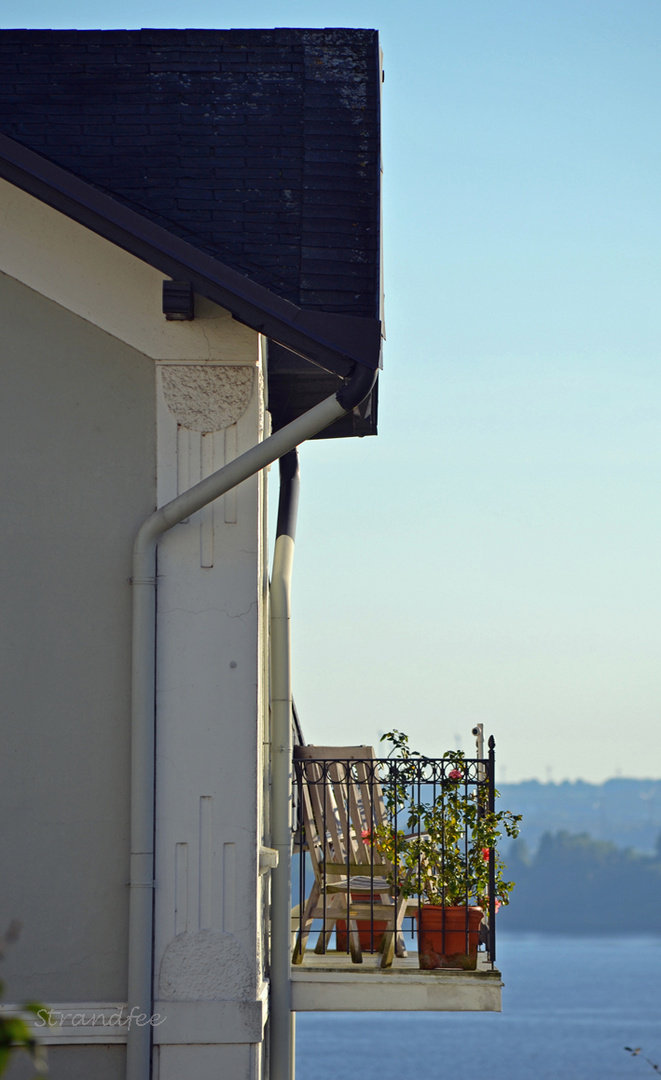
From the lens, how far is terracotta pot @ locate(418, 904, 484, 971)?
20.5 ft

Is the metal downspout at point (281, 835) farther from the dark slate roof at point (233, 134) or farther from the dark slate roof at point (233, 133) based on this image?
the dark slate roof at point (233, 133)

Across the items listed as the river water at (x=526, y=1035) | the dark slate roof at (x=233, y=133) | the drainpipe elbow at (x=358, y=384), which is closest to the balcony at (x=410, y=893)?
the drainpipe elbow at (x=358, y=384)

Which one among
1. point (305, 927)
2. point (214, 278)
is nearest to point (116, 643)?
point (214, 278)

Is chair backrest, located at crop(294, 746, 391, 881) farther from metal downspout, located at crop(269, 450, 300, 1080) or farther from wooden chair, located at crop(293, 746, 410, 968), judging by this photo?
metal downspout, located at crop(269, 450, 300, 1080)

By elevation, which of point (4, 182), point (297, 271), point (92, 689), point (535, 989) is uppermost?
point (4, 182)

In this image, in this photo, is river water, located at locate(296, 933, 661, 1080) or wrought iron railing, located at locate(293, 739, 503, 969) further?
river water, located at locate(296, 933, 661, 1080)

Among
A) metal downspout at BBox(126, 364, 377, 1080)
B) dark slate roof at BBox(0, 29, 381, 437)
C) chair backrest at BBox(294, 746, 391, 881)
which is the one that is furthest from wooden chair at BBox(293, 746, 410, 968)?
dark slate roof at BBox(0, 29, 381, 437)

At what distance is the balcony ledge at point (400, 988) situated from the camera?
240 inches

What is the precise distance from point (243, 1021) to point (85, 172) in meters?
3.74

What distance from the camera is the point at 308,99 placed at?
601cm

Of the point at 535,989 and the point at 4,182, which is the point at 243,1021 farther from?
the point at 535,989

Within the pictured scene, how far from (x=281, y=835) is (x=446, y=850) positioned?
0.95 metres

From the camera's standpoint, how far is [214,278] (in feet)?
16.0

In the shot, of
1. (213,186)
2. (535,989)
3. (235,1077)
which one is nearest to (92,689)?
(235,1077)
